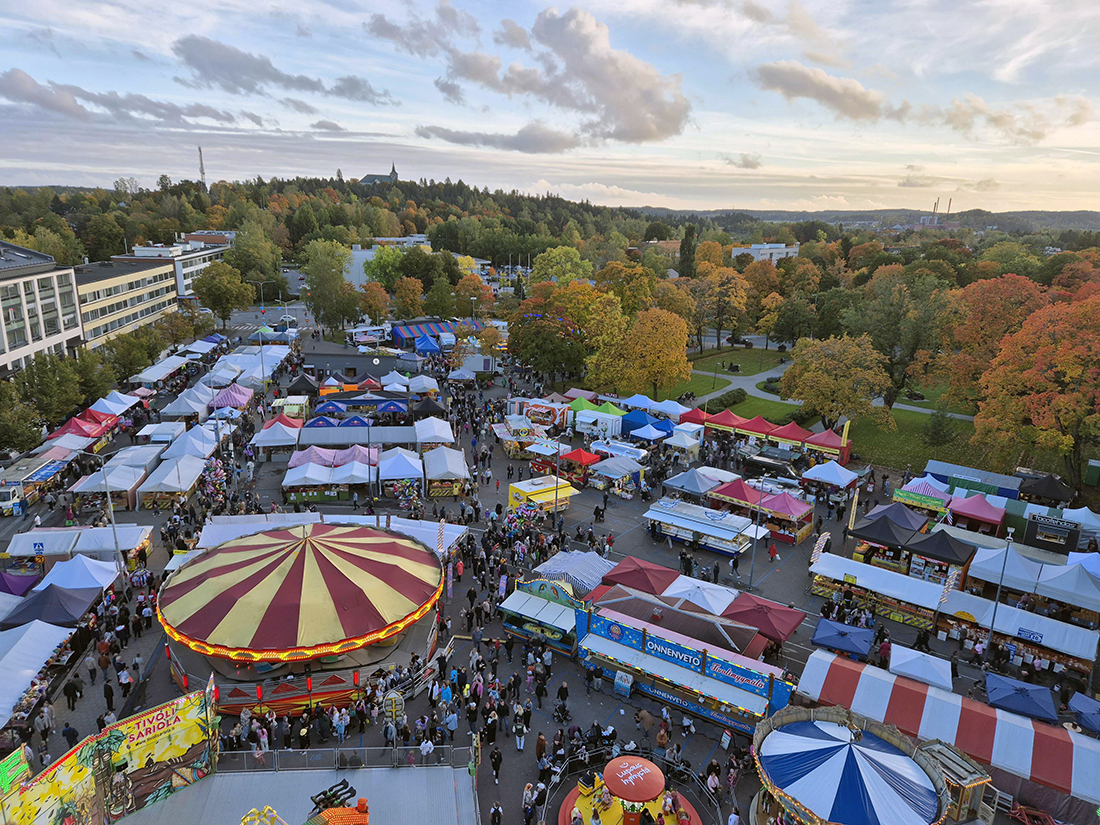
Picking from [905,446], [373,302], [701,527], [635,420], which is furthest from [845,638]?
[373,302]

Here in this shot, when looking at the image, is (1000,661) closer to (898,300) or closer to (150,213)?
(898,300)

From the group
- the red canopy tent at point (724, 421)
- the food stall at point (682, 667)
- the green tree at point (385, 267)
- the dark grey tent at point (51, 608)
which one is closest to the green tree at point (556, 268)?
the green tree at point (385, 267)

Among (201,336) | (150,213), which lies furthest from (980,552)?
(150,213)

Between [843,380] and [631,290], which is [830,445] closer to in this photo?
[843,380]

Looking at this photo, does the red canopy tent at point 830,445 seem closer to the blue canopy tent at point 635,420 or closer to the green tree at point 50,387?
the blue canopy tent at point 635,420

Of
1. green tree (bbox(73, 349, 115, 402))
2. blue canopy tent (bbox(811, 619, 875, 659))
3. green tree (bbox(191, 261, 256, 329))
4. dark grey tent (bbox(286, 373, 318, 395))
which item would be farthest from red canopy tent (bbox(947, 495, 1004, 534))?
green tree (bbox(191, 261, 256, 329))

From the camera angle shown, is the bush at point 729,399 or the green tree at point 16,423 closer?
the green tree at point 16,423
